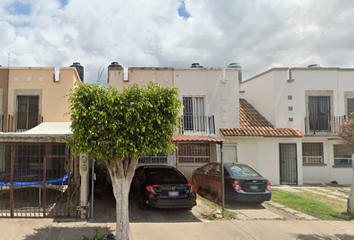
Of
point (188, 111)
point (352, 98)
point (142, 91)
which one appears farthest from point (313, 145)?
point (142, 91)

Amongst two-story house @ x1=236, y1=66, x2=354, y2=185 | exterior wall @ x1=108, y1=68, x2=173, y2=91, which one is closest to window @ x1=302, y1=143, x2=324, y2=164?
two-story house @ x1=236, y1=66, x2=354, y2=185

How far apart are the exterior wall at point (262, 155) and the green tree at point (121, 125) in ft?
29.5

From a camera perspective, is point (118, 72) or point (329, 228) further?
point (118, 72)

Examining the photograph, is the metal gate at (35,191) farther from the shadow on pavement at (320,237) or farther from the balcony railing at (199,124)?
the balcony railing at (199,124)

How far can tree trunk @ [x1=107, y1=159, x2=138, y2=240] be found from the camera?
5629 millimetres

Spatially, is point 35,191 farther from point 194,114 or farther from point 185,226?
point 194,114

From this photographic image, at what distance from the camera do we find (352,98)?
15844 millimetres

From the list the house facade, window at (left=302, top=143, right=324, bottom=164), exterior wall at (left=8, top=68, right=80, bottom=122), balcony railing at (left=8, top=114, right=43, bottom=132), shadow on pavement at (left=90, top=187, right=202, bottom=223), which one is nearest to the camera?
shadow on pavement at (left=90, top=187, right=202, bottom=223)

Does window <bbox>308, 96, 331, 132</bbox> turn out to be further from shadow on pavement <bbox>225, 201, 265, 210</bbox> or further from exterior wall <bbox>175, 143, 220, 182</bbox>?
shadow on pavement <bbox>225, 201, 265, 210</bbox>

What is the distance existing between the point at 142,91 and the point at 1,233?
4.53 m

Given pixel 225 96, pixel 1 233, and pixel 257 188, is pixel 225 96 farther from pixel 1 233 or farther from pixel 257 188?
pixel 1 233

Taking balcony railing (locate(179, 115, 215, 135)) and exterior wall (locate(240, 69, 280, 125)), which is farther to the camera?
exterior wall (locate(240, 69, 280, 125))

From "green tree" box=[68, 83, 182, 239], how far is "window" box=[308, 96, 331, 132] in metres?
12.4

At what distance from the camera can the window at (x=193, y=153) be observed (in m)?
13.8
